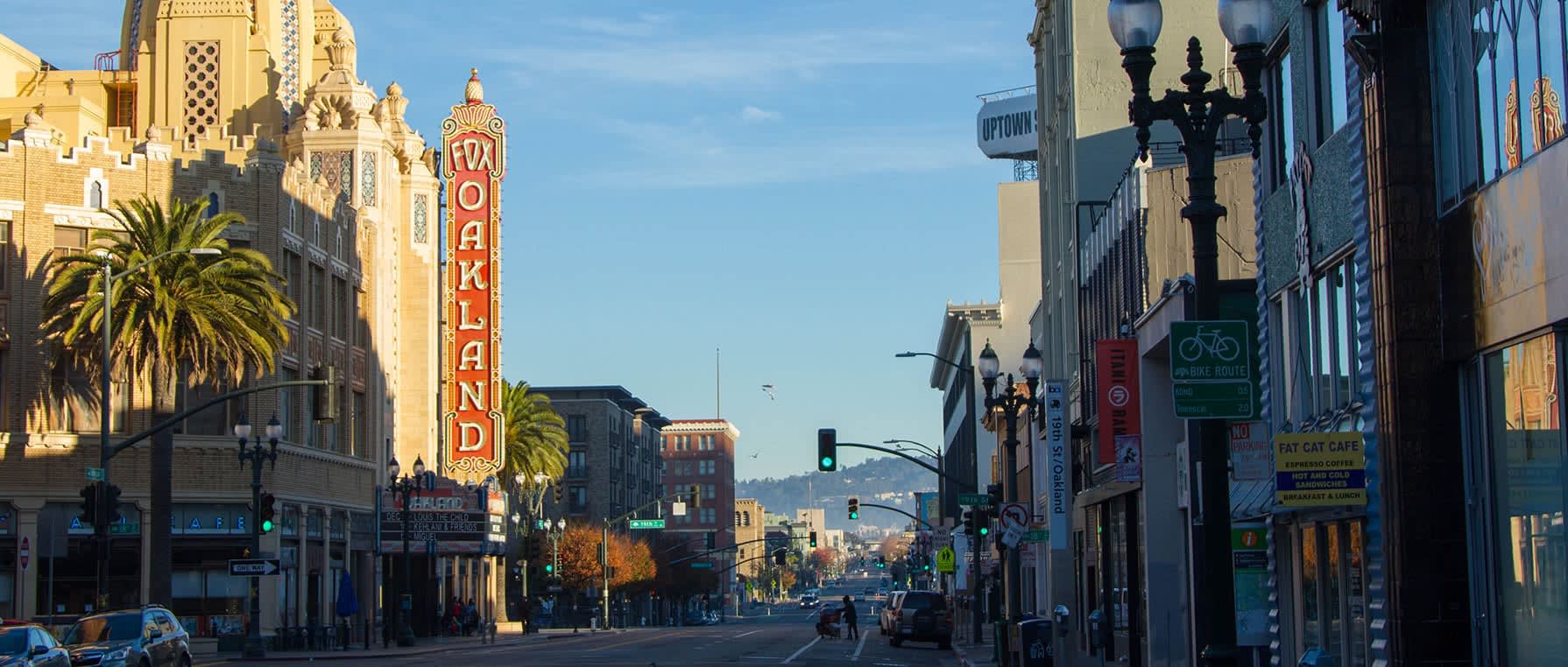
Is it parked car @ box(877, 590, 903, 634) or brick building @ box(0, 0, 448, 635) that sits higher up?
brick building @ box(0, 0, 448, 635)

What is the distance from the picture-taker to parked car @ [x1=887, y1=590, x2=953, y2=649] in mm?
58781

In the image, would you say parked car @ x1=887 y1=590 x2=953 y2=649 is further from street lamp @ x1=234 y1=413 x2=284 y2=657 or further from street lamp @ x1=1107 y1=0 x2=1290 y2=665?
street lamp @ x1=1107 y1=0 x2=1290 y2=665

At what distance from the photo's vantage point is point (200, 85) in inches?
2623

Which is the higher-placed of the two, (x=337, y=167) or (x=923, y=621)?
(x=337, y=167)

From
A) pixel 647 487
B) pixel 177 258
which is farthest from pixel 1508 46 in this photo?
pixel 647 487

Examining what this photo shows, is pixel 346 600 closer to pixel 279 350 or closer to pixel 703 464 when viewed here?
pixel 279 350

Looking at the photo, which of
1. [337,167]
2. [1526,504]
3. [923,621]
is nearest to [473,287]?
[337,167]

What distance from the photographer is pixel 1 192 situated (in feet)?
169

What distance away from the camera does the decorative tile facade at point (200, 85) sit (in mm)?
66562

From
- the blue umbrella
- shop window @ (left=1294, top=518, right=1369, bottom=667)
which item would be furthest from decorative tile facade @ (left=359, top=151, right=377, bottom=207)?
shop window @ (left=1294, top=518, right=1369, bottom=667)

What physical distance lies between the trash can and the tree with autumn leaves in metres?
83.9

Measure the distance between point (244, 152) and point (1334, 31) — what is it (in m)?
42.9

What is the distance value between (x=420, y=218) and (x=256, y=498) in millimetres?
29037

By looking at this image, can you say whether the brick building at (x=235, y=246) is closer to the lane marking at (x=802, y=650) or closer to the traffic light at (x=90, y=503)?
the traffic light at (x=90, y=503)
